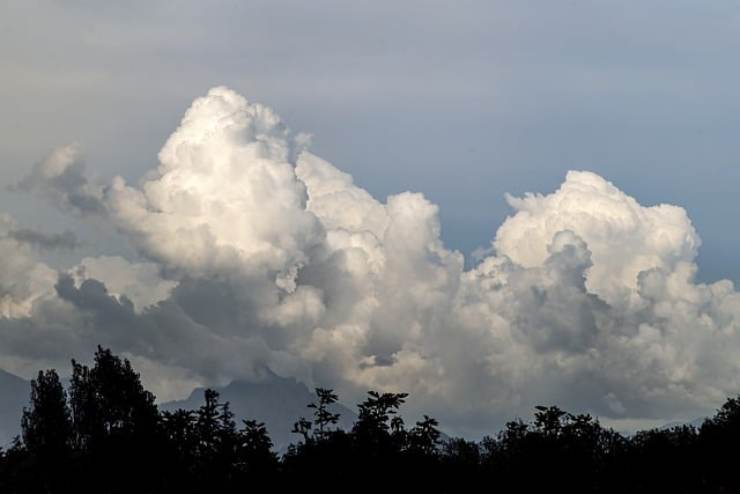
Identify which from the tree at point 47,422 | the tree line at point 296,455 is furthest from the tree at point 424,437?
the tree at point 47,422

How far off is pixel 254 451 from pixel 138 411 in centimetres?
2595

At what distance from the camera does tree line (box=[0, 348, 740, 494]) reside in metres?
141

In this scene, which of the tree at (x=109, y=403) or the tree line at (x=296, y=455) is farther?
the tree at (x=109, y=403)

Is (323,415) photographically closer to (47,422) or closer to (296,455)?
(296,455)

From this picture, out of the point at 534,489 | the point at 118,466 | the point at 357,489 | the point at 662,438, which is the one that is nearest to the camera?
the point at 357,489

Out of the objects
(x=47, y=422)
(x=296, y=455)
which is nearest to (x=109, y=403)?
(x=47, y=422)

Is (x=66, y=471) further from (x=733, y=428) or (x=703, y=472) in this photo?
(x=733, y=428)

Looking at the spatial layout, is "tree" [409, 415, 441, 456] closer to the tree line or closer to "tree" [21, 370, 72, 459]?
the tree line

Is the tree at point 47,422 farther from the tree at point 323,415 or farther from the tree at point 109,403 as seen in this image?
A: the tree at point 323,415

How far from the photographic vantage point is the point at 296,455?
150 metres

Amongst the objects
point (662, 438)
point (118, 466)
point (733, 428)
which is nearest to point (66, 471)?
point (118, 466)

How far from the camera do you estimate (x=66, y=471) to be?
15438cm

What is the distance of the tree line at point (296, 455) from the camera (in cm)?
14112

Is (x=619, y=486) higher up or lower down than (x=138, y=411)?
lower down
